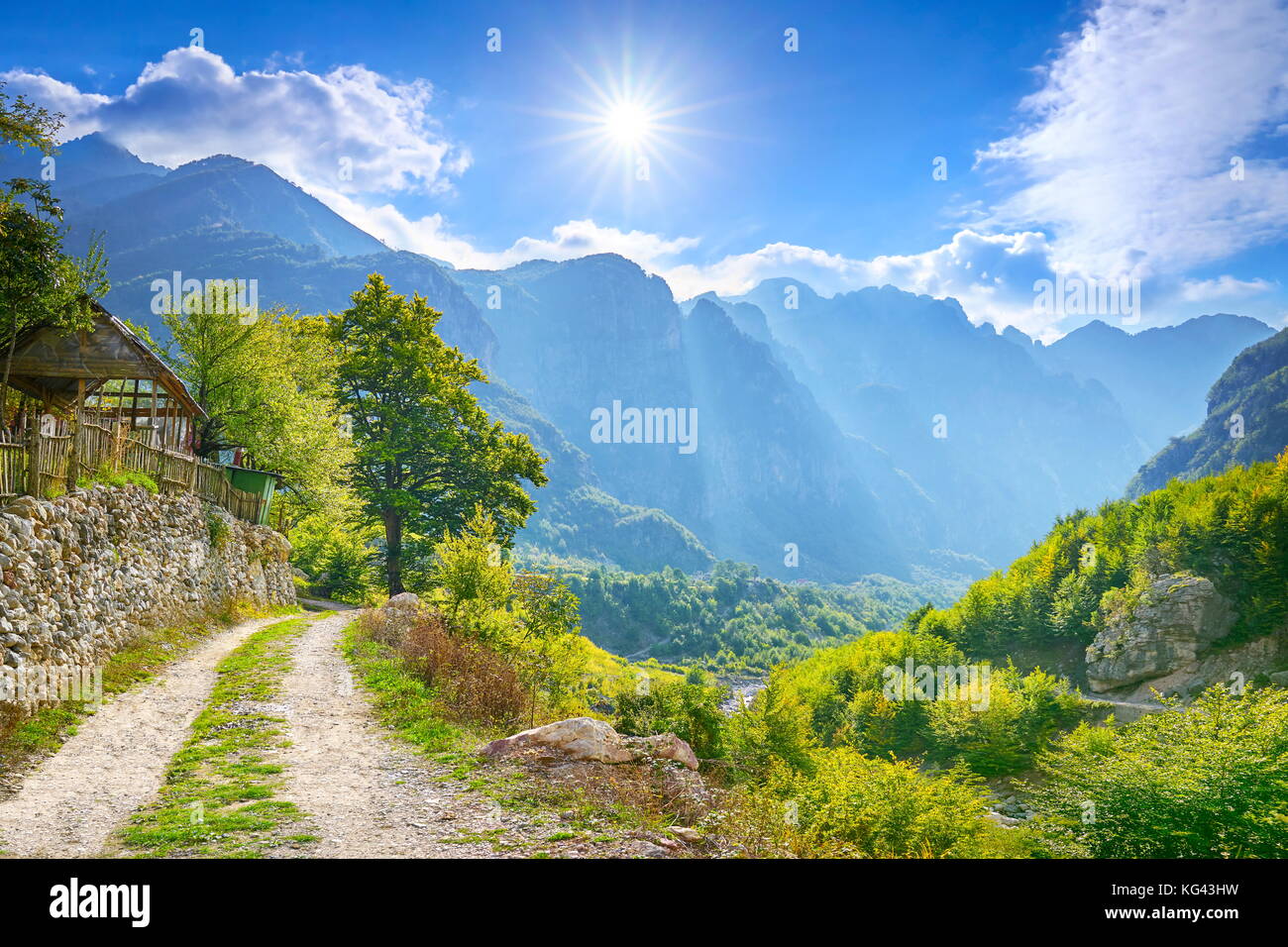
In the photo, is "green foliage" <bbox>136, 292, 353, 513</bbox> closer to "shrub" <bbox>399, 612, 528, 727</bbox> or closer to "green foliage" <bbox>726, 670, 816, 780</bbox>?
"shrub" <bbox>399, 612, 528, 727</bbox>

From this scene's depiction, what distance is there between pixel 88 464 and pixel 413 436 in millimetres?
18670

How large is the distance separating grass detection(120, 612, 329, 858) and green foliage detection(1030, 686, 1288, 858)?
13.9m

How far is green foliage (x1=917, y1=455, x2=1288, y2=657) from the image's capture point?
49.6 meters

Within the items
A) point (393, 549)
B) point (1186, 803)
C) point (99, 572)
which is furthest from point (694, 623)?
point (1186, 803)

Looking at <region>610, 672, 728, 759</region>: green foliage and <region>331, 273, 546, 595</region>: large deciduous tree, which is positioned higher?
<region>331, 273, 546, 595</region>: large deciduous tree

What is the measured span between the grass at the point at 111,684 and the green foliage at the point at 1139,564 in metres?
65.4

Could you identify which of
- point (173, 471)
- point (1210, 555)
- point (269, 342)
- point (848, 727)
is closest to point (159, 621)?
point (173, 471)

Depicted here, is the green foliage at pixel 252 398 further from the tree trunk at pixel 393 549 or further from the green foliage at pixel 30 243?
the green foliage at pixel 30 243

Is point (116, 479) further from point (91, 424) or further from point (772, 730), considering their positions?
point (772, 730)

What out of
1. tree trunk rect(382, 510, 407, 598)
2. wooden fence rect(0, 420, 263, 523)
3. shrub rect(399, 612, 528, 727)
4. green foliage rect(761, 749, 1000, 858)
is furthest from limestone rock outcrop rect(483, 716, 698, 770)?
tree trunk rect(382, 510, 407, 598)

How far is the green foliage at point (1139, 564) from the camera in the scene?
49.6 meters

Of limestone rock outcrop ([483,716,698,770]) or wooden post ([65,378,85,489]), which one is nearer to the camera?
limestone rock outcrop ([483,716,698,770])
